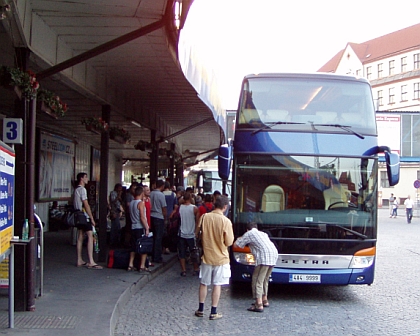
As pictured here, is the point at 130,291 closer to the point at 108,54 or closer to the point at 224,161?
the point at 224,161

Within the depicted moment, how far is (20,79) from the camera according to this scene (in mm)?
7371

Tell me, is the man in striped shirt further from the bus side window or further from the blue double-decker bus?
the bus side window

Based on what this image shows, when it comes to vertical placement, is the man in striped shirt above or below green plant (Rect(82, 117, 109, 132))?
below

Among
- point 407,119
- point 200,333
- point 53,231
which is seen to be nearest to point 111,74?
point 200,333

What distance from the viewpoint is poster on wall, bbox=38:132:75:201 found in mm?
19562

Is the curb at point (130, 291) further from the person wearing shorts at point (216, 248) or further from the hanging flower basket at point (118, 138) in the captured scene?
the hanging flower basket at point (118, 138)

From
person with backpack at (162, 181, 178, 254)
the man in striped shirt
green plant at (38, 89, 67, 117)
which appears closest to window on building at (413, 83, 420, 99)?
person with backpack at (162, 181, 178, 254)

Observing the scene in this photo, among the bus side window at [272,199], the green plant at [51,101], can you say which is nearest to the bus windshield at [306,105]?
the bus side window at [272,199]

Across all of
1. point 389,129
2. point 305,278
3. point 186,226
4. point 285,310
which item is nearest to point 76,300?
point 285,310

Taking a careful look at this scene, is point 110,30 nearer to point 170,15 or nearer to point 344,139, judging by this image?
point 170,15

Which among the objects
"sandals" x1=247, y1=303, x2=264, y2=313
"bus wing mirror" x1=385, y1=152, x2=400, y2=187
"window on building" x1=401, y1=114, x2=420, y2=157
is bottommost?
"sandals" x1=247, y1=303, x2=264, y2=313

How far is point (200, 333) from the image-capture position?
738 cm

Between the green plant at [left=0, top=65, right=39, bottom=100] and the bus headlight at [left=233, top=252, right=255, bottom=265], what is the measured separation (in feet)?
13.5

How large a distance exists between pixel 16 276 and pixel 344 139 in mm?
5536
